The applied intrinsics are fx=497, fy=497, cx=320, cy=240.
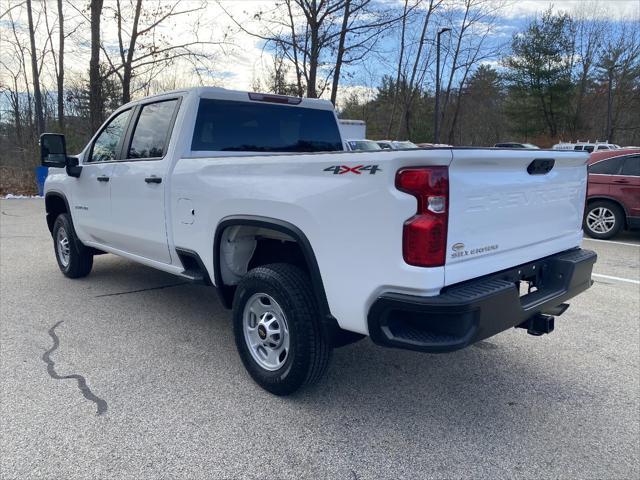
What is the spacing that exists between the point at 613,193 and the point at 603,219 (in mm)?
512

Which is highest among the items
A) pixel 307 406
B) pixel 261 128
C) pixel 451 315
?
pixel 261 128

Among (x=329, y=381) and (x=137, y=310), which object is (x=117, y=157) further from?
(x=329, y=381)

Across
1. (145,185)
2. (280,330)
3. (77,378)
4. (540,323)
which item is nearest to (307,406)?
(280,330)

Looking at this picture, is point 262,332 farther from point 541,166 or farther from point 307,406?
point 541,166

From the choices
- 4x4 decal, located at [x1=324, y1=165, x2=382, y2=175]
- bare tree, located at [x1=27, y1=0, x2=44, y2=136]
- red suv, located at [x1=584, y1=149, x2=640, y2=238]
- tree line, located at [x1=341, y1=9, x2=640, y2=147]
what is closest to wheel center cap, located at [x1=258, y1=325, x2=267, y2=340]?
4x4 decal, located at [x1=324, y1=165, x2=382, y2=175]

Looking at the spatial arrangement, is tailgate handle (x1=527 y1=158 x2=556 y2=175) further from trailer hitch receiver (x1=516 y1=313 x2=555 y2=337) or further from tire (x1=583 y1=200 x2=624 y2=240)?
tire (x1=583 y1=200 x2=624 y2=240)

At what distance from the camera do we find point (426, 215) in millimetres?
2346

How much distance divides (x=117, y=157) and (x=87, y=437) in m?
2.83

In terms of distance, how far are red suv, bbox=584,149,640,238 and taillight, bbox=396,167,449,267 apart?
26.9 ft

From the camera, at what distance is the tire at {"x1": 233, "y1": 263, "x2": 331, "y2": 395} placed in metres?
2.91

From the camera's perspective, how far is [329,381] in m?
3.44

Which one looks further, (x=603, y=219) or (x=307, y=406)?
(x=603, y=219)

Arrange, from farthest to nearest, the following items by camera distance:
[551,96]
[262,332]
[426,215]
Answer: [551,96] → [262,332] → [426,215]

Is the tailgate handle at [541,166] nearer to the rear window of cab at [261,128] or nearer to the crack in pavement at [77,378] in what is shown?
the rear window of cab at [261,128]
